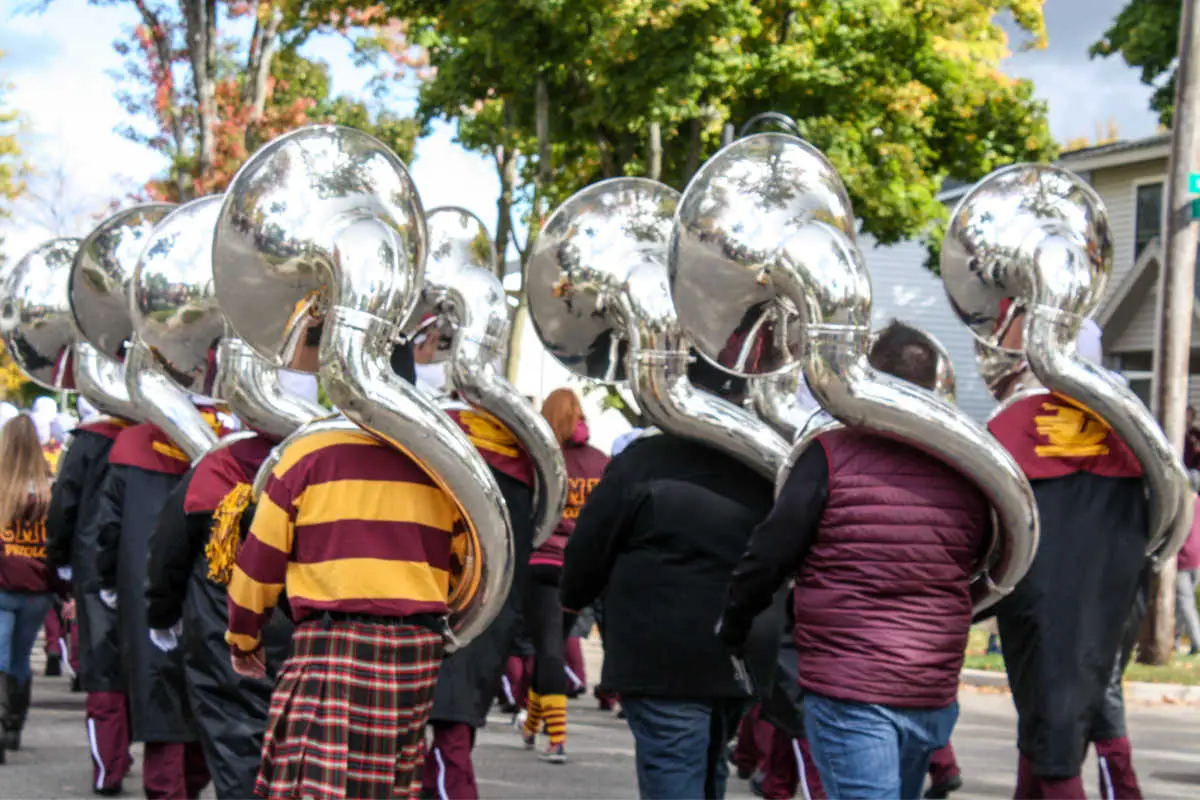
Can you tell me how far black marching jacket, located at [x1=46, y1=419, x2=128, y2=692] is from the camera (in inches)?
297

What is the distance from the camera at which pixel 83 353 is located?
8.02m

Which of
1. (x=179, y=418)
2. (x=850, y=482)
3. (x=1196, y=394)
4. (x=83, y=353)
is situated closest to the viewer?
(x=850, y=482)

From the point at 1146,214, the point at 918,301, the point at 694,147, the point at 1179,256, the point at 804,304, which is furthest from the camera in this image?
the point at 918,301

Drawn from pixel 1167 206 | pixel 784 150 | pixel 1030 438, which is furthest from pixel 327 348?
pixel 1167 206

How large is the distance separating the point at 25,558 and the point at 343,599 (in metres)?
4.73

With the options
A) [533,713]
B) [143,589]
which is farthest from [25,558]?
[533,713]

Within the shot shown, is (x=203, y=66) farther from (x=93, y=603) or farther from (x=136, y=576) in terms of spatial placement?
(x=136, y=576)

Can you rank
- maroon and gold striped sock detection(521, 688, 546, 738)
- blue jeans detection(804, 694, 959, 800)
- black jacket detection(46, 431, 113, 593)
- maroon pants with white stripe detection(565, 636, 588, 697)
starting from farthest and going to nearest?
maroon pants with white stripe detection(565, 636, 588, 697)
maroon and gold striped sock detection(521, 688, 546, 738)
black jacket detection(46, 431, 113, 593)
blue jeans detection(804, 694, 959, 800)

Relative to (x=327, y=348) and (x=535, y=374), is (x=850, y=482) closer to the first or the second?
(x=327, y=348)

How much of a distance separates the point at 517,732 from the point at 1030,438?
5.28 meters

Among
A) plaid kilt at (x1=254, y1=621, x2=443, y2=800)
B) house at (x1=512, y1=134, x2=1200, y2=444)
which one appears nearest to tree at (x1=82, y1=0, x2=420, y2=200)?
house at (x1=512, y1=134, x2=1200, y2=444)

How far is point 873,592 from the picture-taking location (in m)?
4.36

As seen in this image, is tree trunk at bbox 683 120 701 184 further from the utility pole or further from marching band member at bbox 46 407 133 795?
marching band member at bbox 46 407 133 795

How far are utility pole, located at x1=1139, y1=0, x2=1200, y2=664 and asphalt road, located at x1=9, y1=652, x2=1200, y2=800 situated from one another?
2109 mm
